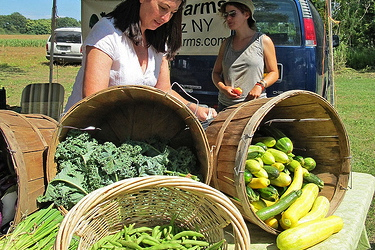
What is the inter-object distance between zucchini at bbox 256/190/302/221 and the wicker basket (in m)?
0.22

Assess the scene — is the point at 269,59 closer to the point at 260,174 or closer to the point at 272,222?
the point at 260,174

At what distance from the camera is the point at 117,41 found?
79.8 inches

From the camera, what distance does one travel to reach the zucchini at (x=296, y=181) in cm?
212

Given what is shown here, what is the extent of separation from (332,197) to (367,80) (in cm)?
1587

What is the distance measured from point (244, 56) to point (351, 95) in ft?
33.5

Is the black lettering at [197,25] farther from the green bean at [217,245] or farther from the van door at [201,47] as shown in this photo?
the green bean at [217,245]

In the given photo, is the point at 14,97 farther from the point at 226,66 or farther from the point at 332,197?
the point at 332,197

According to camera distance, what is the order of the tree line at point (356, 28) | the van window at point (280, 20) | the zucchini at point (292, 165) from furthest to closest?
the tree line at point (356, 28)
the van window at point (280, 20)
the zucchini at point (292, 165)

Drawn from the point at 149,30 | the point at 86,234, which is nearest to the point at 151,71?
the point at 149,30

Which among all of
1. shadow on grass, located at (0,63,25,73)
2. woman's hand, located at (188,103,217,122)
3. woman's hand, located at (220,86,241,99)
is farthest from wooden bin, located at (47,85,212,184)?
shadow on grass, located at (0,63,25,73)

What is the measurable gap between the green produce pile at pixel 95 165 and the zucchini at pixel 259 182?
0.29m

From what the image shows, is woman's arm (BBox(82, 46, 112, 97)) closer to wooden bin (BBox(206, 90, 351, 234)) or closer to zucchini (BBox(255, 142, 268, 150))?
wooden bin (BBox(206, 90, 351, 234))

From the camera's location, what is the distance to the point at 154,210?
71.1 inches

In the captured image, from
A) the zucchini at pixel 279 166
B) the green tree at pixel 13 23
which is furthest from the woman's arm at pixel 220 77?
the green tree at pixel 13 23
